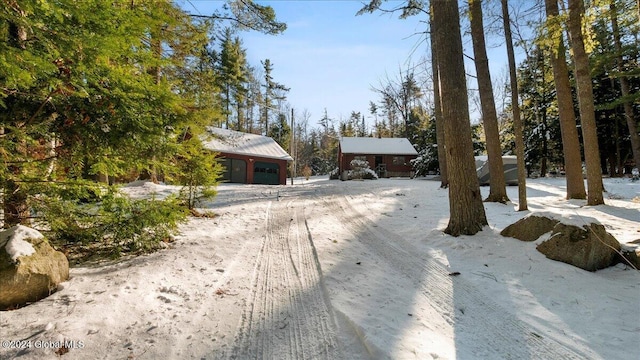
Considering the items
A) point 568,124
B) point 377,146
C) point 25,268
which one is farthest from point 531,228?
point 377,146

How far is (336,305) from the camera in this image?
2.86 meters

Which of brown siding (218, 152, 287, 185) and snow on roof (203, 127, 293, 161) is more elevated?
snow on roof (203, 127, 293, 161)

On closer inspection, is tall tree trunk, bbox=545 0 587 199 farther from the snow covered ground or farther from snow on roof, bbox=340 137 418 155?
snow on roof, bbox=340 137 418 155

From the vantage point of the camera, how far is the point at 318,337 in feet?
7.88

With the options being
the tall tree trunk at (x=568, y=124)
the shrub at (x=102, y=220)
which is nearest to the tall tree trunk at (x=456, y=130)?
the shrub at (x=102, y=220)

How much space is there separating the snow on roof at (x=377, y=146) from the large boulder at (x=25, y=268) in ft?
96.8

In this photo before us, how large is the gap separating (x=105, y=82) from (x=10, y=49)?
990 mm

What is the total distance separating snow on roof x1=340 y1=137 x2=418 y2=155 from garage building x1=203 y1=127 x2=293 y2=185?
9.43m

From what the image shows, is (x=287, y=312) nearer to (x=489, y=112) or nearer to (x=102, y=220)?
(x=102, y=220)

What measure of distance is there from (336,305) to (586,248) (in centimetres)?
347

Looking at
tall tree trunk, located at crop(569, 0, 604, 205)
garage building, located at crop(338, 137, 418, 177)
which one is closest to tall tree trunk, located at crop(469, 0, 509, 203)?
tall tree trunk, located at crop(569, 0, 604, 205)

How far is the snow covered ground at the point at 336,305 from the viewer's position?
2.26 m

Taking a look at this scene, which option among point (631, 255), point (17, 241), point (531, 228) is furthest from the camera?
point (531, 228)

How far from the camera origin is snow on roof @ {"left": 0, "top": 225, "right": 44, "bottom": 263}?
2521 millimetres
